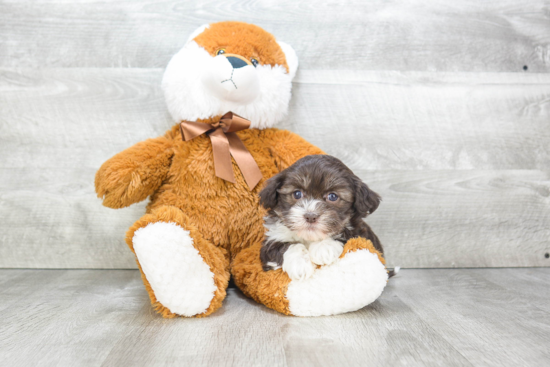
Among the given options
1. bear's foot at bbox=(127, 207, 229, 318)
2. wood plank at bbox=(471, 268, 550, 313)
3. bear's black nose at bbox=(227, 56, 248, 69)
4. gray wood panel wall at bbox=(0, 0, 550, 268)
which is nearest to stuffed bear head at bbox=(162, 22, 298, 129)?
bear's black nose at bbox=(227, 56, 248, 69)

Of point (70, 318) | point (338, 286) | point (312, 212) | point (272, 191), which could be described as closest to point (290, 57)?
point (272, 191)

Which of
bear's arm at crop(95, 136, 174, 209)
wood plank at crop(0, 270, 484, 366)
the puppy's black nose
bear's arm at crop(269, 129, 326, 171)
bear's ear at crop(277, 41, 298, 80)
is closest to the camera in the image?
wood plank at crop(0, 270, 484, 366)

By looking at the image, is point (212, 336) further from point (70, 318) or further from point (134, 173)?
point (134, 173)

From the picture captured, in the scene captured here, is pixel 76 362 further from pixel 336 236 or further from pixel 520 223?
pixel 520 223

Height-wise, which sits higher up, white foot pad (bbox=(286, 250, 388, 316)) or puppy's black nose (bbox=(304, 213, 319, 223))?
puppy's black nose (bbox=(304, 213, 319, 223))

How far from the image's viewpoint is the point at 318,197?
1.19 metres

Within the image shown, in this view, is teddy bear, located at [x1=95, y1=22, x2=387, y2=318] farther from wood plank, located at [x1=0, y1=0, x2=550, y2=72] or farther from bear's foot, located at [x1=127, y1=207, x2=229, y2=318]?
wood plank, located at [x1=0, y1=0, x2=550, y2=72]

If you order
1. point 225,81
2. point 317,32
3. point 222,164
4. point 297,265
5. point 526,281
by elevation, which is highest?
point 317,32

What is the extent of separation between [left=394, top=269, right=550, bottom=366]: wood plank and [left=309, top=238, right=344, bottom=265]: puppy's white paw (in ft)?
1.04

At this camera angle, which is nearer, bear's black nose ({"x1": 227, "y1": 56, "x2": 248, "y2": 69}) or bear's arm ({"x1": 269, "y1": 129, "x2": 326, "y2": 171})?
bear's black nose ({"x1": 227, "y1": 56, "x2": 248, "y2": 69})

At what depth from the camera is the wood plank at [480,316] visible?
1006 mm

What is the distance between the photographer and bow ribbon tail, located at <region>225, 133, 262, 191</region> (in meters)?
1.44

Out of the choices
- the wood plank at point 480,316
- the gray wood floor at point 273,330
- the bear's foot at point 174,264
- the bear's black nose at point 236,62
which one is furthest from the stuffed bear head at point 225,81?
the wood plank at point 480,316

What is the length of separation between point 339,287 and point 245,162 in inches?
20.5
